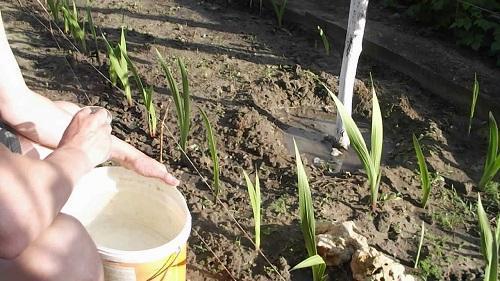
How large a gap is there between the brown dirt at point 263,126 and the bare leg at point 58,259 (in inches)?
28.3

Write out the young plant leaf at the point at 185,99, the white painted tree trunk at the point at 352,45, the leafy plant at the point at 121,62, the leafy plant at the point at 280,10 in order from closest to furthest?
the young plant leaf at the point at 185,99 → the white painted tree trunk at the point at 352,45 → the leafy plant at the point at 121,62 → the leafy plant at the point at 280,10

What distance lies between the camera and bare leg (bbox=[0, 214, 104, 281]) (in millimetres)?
1462

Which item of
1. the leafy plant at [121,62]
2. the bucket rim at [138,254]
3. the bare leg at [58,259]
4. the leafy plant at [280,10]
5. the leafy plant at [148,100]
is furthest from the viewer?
the leafy plant at [280,10]

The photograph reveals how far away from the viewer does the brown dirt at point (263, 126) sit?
2.35 m

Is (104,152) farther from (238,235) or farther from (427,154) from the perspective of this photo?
(427,154)

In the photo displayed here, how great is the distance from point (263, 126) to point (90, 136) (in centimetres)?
147

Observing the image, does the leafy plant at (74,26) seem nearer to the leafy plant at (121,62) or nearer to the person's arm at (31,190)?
the leafy plant at (121,62)

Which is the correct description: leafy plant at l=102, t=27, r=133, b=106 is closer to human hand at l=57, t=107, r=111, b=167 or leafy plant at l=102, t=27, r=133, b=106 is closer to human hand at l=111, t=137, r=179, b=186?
human hand at l=111, t=137, r=179, b=186

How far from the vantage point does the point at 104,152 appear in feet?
5.26

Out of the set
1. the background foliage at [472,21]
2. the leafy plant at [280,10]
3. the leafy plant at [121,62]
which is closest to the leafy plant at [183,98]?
the leafy plant at [121,62]

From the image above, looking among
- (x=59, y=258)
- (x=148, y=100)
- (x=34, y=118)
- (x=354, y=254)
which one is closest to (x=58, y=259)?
Result: (x=59, y=258)

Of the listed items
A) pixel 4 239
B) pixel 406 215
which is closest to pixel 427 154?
pixel 406 215

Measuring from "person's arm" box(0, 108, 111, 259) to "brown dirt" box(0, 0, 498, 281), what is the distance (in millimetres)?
878

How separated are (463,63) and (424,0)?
0.62 meters
